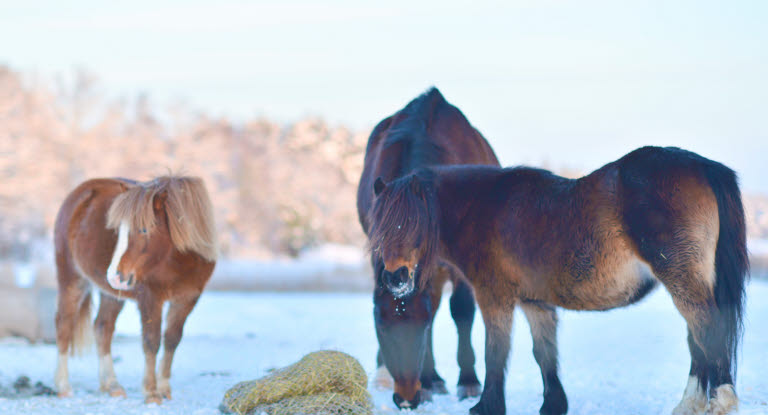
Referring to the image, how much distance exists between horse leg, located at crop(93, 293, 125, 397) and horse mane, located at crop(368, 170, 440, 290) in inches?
134

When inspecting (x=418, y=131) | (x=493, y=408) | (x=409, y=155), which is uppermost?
(x=418, y=131)

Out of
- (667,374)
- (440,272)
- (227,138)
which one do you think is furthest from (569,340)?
(227,138)

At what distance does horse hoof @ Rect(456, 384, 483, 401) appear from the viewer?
6012mm

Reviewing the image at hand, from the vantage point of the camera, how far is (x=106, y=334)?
696 centimetres

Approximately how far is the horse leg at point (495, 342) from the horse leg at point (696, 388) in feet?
3.61

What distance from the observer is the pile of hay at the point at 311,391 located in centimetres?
474

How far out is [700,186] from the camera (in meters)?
4.27

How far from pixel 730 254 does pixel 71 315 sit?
6084 mm

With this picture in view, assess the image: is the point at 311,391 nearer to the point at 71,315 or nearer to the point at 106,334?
the point at 106,334

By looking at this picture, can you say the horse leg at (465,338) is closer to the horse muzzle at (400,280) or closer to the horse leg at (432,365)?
the horse leg at (432,365)

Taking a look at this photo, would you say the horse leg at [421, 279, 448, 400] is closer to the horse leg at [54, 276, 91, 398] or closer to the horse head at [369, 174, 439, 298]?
the horse head at [369, 174, 439, 298]

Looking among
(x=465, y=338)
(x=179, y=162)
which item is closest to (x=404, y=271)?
(x=465, y=338)

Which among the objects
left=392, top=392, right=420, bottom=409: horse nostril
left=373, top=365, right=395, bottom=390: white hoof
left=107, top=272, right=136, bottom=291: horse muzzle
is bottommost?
left=373, top=365, right=395, bottom=390: white hoof

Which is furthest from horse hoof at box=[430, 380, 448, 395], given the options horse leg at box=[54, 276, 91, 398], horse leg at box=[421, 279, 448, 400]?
horse leg at box=[54, 276, 91, 398]
